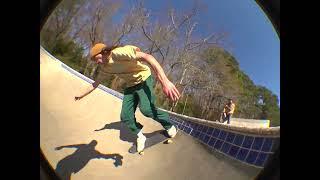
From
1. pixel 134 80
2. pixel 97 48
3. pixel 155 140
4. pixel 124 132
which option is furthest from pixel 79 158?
pixel 97 48

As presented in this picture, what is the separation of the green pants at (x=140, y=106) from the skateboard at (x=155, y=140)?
7 cm

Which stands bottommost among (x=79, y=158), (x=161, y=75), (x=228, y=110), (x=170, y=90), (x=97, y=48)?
(x=79, y=158)

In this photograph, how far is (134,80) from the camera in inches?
163

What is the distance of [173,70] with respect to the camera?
13.3 feet

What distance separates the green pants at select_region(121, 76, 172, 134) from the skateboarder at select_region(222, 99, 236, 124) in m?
0.42

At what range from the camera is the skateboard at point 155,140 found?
13.5ft

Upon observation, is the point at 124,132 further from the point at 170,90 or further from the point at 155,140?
the point at 170,90

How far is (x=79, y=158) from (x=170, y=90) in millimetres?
910

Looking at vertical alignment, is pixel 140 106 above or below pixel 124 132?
above

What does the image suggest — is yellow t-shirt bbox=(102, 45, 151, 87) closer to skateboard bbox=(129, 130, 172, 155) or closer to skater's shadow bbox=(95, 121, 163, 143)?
skater's shadow bbox=(95, 121, 163, 143)

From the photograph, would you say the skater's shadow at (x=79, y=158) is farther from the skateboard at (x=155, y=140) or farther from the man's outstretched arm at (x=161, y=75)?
the man's outstretched arm at (x=161, y=75)
